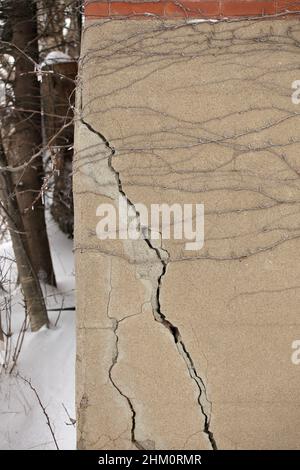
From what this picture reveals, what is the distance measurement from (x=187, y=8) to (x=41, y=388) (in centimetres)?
293

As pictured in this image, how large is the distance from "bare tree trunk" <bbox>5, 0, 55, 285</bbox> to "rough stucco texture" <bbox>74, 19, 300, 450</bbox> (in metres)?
3.08

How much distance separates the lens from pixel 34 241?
5.41 meters

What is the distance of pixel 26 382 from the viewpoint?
3.90 metres

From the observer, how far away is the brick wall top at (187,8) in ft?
7.76

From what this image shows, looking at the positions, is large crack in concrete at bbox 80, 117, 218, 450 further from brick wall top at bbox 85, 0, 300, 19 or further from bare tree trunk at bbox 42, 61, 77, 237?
bare tree trunk at bbox 42, 61, 77, 237

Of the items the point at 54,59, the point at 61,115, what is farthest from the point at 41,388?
the point at 54,59

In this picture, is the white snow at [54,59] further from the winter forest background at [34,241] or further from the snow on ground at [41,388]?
the snow on ground at [41,388]

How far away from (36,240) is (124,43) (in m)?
3.40

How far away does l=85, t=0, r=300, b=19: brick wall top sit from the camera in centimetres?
237

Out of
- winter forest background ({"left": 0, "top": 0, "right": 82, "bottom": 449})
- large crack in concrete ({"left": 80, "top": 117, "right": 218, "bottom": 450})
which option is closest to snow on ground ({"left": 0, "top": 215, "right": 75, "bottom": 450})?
winter forest background ({"left": 0, "top": 0, "right": 82, "bottom": 449})

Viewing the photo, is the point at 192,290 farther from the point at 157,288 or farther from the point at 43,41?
the point at 43,41

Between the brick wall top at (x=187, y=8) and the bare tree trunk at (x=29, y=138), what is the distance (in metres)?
2.95

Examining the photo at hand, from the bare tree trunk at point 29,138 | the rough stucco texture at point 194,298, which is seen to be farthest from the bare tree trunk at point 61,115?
the rough stucco texture at point 194,298

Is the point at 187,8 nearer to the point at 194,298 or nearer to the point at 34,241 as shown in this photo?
the point at 194,298
